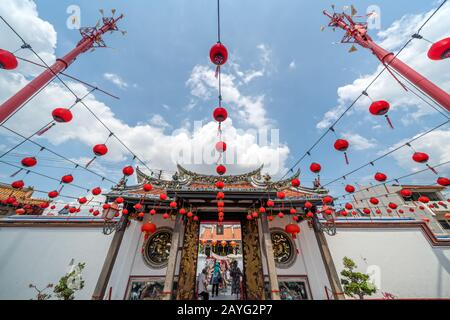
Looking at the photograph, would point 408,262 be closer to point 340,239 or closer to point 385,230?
point 385,230

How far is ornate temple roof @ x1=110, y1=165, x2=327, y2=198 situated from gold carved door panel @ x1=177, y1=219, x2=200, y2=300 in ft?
6.87

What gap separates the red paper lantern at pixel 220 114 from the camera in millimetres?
3630

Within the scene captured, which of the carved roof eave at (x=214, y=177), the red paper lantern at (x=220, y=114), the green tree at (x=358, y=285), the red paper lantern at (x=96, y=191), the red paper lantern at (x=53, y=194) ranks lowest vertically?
the green tree at (x=358, y=285)

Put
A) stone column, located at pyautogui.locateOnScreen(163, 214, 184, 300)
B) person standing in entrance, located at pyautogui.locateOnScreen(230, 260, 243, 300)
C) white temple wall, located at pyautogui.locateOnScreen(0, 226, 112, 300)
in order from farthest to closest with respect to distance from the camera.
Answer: person standing in entrance, located at pyautogui.locateOnScreen(230, 260, 243, 300) < white temple wall, located at pyautogui.locateOnScreen(0, 226, 112, 300) < stone column, located at pyautogui.locateOnScreen(163, 214, 184, 300)

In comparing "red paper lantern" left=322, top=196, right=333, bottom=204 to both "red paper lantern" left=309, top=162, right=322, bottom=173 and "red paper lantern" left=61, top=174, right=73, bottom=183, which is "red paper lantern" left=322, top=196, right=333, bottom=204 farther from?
"red paper lantern" left=61, top=174, right=73, bottom=183

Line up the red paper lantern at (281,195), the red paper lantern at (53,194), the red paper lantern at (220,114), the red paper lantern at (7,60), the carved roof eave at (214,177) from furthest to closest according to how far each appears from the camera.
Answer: the carved roof eave at (214,177) < the red paper lantern at (281,195) < the red paper lantern at (53,194) < the red paper lantern at (220,114) < the red paper lantern at (7,60)

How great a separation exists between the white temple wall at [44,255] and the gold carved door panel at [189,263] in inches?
157

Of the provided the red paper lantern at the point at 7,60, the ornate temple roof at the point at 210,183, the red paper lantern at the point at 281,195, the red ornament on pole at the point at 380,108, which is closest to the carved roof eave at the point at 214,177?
the ornate temple roof at the point at 210,183

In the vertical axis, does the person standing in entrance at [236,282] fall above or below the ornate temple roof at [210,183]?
below

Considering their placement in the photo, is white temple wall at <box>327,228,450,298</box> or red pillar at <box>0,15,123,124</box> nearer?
red pillar at <box>0,15,123,124</box>

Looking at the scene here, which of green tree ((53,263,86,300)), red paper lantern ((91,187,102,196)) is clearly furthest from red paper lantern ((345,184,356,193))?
green tree ((53,263,86,300))

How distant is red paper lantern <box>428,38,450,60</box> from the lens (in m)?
2.44

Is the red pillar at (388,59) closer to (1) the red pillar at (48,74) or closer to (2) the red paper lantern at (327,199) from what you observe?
(2) the red paper lantern at (327,199)
